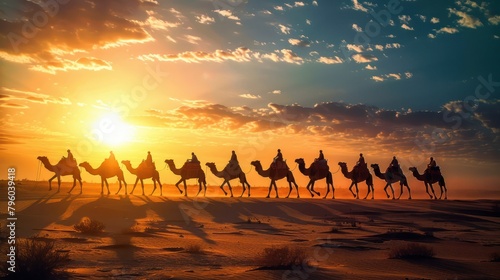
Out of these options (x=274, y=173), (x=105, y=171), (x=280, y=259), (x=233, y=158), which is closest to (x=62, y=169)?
(x=105, y=171)

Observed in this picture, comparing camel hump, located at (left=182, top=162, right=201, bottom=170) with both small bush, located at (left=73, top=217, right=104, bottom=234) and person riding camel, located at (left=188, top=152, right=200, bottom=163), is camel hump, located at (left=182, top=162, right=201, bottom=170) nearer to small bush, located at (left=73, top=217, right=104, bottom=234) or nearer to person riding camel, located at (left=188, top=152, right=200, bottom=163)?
person riding camel, located at (left=188, top=152, right=200, bottom=163)

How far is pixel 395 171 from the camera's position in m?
38.8

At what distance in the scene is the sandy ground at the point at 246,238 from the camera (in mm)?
10320

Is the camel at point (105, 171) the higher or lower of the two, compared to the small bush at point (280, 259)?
higher

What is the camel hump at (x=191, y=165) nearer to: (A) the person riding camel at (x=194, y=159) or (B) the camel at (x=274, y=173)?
(A) the person riding camel at (x=194, y=159)

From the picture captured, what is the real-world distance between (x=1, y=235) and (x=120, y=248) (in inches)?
143

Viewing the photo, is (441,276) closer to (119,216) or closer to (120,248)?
(120,248)

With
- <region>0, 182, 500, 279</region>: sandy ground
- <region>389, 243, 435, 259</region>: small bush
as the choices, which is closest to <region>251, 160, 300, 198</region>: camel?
<region>0, 182, 500, 279</region>: sandy ground

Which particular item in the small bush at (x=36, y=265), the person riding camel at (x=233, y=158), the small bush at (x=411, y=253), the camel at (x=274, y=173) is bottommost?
the small bush at (x=411, y=253)

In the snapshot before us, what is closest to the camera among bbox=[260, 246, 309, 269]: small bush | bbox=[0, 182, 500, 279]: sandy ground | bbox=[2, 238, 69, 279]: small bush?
bbox=[2, 238, 69, 279]: small bush

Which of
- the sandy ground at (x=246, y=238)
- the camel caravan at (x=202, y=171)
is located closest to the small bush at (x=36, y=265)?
the sandy ground at (x=246, y=238)

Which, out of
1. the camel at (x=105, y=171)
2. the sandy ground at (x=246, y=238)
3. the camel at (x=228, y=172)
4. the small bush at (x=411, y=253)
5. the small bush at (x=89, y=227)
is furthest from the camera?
the camel at (x=228, y=172)

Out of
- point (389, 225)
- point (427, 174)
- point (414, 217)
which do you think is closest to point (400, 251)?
point (389, 225)

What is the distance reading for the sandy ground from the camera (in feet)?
33.9
